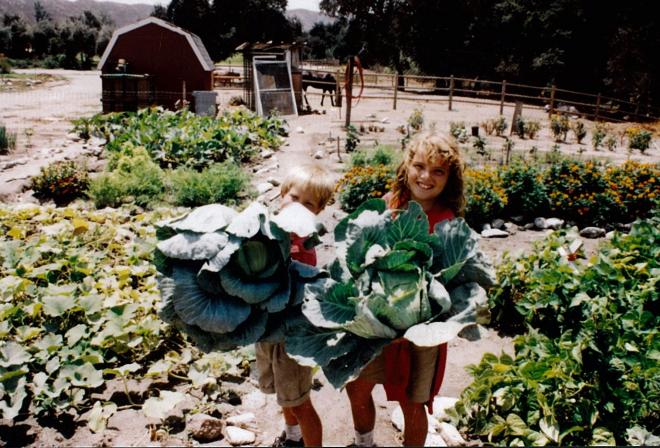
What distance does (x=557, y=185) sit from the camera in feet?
22.4

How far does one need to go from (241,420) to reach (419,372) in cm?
117

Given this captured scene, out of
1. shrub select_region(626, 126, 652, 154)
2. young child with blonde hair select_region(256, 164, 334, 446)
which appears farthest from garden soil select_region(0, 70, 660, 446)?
young child with blonde hair select_region(256, 164, 334, 446)

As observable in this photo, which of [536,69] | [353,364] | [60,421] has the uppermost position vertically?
[536,69]

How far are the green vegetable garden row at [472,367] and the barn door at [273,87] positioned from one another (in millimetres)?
10558

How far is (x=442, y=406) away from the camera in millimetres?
2949

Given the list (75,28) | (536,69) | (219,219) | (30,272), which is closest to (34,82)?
(75,28)

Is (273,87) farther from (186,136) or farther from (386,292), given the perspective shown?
(386,292)

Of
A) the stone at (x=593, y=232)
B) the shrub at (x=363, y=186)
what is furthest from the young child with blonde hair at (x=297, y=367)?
the stone at (x=593, y=232)

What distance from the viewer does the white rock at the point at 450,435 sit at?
2.65 metres

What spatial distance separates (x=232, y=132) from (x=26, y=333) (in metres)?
6.72

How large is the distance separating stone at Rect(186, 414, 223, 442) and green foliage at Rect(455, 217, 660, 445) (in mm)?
1229

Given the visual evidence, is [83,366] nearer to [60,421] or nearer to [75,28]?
[60,421]

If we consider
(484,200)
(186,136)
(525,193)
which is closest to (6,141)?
(186,136)

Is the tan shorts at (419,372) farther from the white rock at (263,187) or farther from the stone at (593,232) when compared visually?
the white rock at (263,187)
